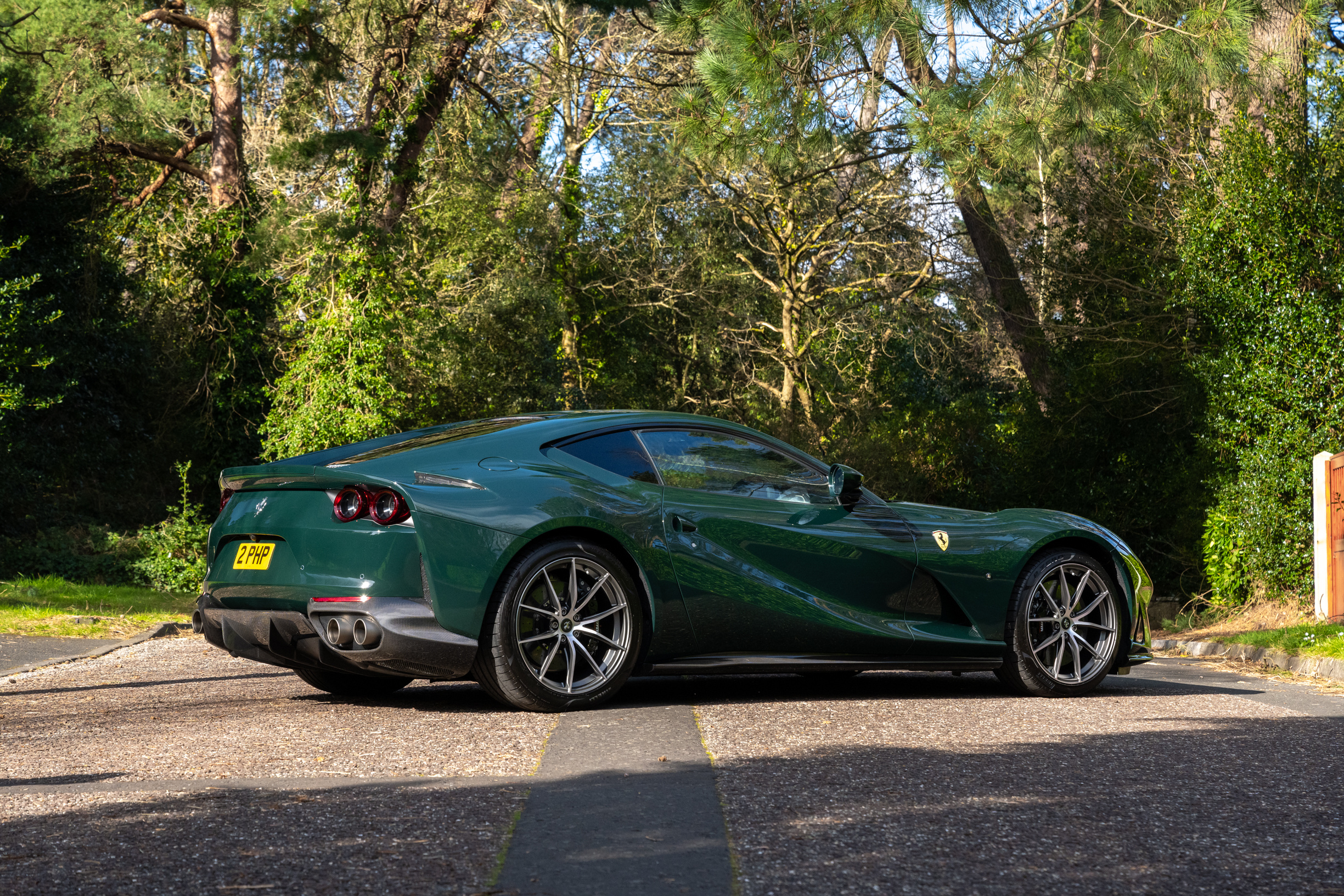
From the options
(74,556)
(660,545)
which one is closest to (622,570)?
(660,545)

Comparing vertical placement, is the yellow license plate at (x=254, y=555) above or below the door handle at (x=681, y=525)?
below

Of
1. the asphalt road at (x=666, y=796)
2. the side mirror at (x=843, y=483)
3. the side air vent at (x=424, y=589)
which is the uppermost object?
the side mirror at (x=843, y=483)

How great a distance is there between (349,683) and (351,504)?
133 centimetres

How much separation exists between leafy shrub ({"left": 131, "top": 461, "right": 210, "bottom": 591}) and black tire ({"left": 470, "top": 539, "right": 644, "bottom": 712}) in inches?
432

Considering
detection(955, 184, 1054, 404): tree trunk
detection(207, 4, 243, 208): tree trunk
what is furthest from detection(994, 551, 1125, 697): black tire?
detection(207, 4, 243, 208): tree trunk

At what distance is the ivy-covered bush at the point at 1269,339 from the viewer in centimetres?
1169

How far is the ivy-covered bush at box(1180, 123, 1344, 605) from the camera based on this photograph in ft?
38.3

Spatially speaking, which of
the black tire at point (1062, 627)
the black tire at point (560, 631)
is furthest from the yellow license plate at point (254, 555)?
the black tire at point (1062, 627)

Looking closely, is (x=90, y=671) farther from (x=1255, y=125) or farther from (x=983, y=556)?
(x=1255, y=125)

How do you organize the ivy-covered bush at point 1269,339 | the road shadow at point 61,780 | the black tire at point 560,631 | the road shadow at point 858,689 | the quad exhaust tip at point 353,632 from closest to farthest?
the road shadow at point 61,780 → the quad exhaust tip at point 353,632 → the black tire at point 560,631 → the road shadow at point 858,689 → the ivy-covered bush at point 1269,339

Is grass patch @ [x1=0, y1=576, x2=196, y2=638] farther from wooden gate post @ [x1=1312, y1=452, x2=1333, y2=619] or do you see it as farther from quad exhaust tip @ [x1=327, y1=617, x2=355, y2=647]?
wooden gate post @ [x1=1312, y1=452, x2=1333, y2=619]

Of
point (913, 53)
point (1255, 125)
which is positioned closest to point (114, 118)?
point (913, 53)

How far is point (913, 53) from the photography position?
1159 cm

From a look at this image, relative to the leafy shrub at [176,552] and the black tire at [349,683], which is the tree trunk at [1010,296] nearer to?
the leafy shrub at [176,552]
